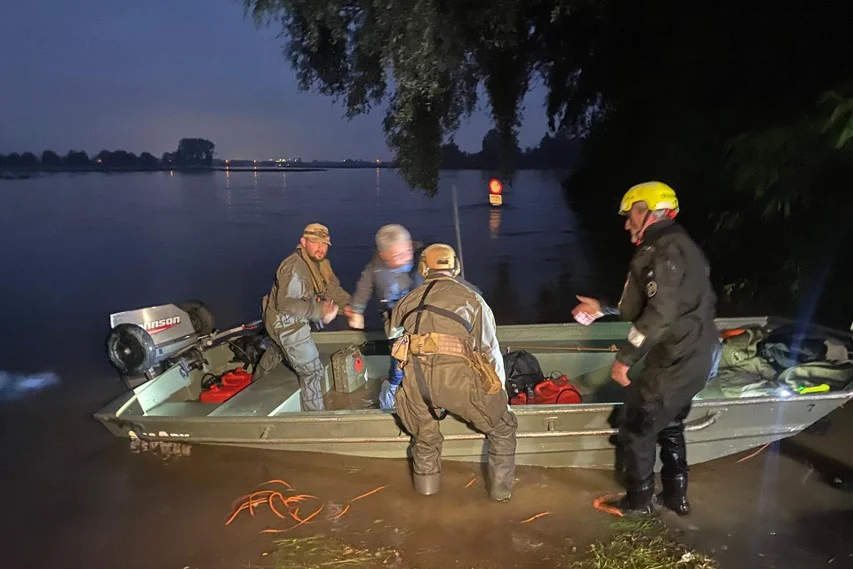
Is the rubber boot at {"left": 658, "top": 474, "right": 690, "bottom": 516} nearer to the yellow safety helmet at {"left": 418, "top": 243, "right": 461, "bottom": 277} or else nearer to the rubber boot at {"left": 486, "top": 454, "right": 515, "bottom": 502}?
the rubber boot at {"left": 486, "top": 454, "right": 515, "bottom": 502}

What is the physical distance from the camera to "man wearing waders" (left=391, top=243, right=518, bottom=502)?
4.51 metres

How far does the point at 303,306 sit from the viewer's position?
19.2 feet

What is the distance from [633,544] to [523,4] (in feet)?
25.5

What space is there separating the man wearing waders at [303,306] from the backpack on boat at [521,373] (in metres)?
1.74

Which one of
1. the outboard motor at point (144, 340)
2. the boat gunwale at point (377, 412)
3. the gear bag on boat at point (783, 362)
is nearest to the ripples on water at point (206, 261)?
the outboard motor at point (144, 340)

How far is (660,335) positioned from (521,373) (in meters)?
2.19

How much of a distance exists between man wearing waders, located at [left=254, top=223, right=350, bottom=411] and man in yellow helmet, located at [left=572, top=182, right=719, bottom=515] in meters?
2.76

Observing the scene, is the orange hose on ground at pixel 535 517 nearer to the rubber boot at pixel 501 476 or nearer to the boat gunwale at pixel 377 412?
the rubber boot at pixel 501 476

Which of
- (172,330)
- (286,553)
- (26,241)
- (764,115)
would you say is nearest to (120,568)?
(286,553)

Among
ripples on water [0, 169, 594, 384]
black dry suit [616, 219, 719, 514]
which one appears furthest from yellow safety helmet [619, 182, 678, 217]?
ripples on water [0, 169, 594, 384]

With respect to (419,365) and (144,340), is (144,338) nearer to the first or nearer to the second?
(144,340)

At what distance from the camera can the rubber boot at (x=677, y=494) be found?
15.8 ft

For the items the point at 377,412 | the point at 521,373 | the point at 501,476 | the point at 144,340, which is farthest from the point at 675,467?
the point at 144,340

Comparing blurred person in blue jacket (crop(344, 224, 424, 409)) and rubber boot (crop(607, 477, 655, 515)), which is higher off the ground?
blurred person in blue jacket (crop(344, 224, 424, 409))
